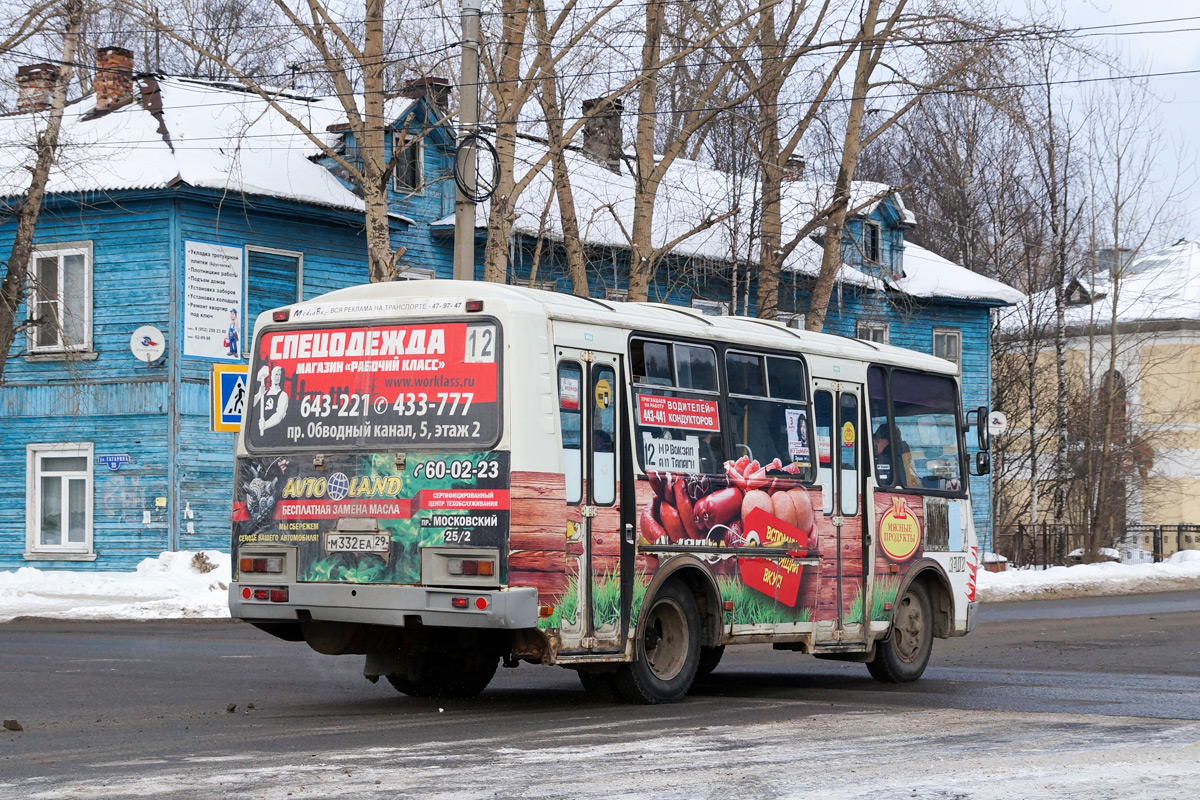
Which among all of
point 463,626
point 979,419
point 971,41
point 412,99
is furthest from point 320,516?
point 412,99

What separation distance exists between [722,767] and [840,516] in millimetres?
5768

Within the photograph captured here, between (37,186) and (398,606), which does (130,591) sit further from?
(398,606)

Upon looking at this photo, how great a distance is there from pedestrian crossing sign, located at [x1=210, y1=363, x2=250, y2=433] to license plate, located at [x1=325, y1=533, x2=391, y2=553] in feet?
33.9

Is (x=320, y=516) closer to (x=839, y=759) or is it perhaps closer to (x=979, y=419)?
(x=839, y=759)

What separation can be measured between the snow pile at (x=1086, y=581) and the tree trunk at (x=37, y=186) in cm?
1702

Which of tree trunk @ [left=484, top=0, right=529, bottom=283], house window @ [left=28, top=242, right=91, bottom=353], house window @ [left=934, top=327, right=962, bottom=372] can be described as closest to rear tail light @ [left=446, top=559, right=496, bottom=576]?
tree trunk @ [left=484, top=0, right=529, bottom=283]

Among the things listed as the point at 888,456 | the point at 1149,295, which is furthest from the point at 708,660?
the point at 1149,295

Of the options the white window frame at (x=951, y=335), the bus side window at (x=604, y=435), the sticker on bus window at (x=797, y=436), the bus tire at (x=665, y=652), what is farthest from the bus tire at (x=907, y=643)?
the white window frame at (x=951, y=335)

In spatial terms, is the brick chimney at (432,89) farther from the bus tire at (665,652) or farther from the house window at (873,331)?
the house window at (873,331)

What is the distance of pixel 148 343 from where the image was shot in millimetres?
27781

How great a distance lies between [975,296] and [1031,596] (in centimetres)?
1358

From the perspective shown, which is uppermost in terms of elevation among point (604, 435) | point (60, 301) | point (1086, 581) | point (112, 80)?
point (112, 80)

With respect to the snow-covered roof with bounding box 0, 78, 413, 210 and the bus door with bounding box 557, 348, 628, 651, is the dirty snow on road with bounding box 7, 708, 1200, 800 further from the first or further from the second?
the snow-covered roof with bounding box 0, 78, 413, 210

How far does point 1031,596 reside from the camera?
31.3 meters
